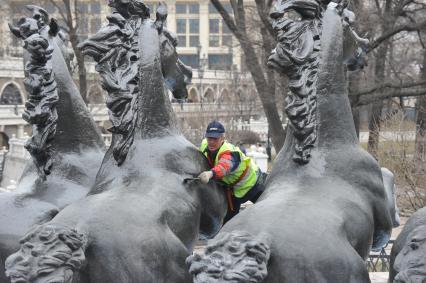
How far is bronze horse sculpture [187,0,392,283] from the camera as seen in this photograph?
11.3 ft

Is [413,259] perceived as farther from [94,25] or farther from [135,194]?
[94,25]

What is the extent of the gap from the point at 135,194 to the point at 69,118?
1.46 metres

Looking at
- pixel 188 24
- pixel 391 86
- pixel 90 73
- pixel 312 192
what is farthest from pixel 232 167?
pixel 188 24

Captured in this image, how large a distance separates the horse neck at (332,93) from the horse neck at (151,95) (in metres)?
1.17

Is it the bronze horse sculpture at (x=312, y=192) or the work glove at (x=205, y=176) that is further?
the work glove at (x=205, y=176)

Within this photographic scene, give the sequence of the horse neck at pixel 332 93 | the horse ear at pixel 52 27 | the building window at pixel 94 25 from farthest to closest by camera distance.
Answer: the building window at pixel 94 25
the horse ear at pixel 52 27
the horse neck at pixel 332 93

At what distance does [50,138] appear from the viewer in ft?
18.0

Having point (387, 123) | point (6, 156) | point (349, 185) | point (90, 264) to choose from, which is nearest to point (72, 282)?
point (90, 264)

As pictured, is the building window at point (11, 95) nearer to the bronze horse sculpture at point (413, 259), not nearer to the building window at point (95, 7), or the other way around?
the building window at point (95, 7)

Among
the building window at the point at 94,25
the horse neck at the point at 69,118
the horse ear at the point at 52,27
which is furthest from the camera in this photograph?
the building window at the point at 94,25

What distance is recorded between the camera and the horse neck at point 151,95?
5.13 metres

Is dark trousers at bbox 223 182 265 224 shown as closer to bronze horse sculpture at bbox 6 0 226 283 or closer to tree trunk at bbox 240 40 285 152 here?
bronze horse sculpture at bbox 6 0 226 283

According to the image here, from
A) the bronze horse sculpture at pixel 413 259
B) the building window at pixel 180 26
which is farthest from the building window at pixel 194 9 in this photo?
the bronze horse sculpture at pixel 413 259

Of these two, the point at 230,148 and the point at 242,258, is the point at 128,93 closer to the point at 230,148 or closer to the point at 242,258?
the point at 230,148
